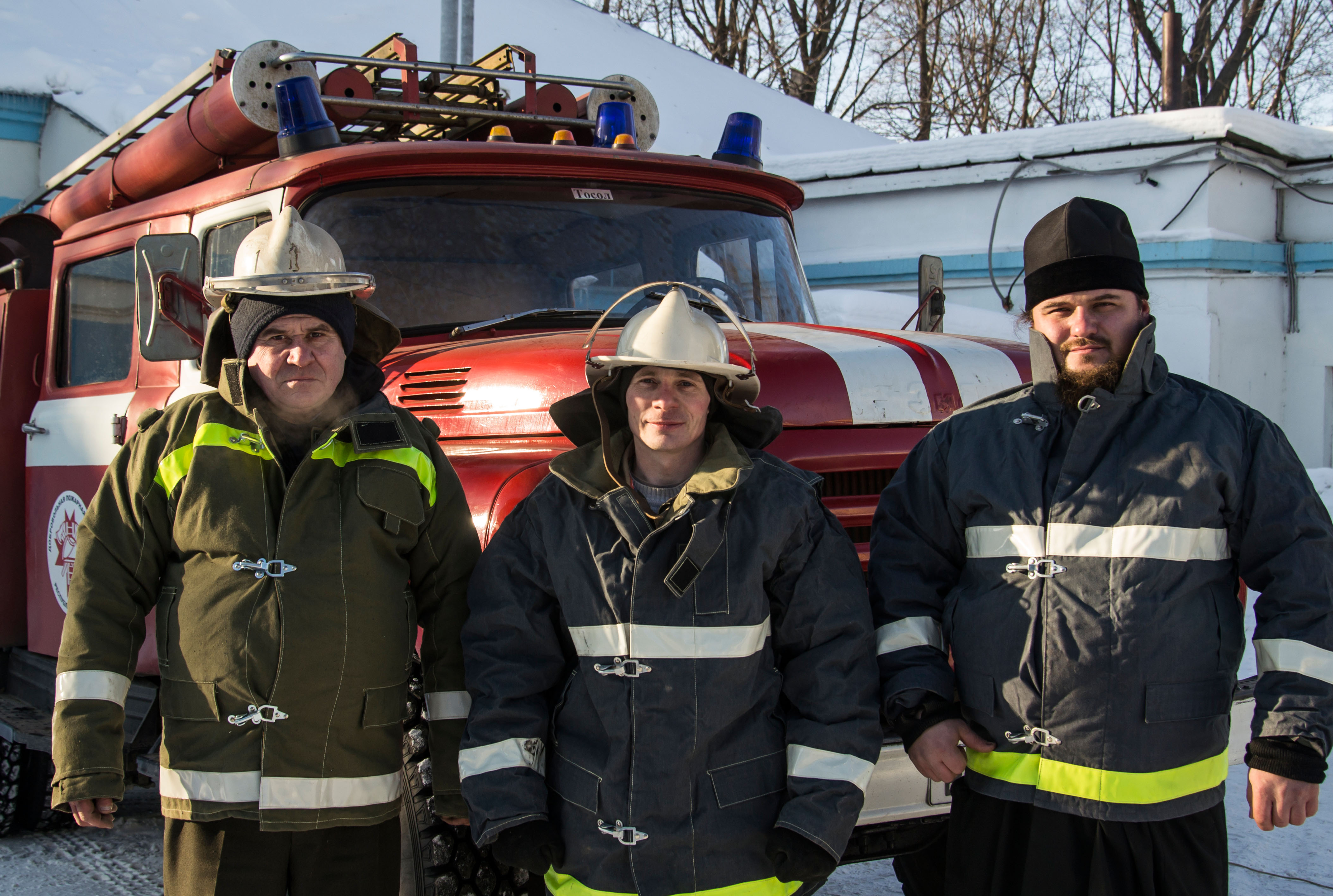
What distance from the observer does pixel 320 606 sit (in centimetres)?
218

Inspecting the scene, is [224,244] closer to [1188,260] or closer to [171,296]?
[171,296]

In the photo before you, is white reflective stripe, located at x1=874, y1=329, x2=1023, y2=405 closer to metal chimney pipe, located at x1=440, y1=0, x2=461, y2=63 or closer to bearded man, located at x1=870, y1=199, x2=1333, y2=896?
bearded man, located at x1=870, y1=199, x2=1333, y2=896

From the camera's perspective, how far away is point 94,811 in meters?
2.13

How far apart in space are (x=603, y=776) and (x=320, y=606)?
2.02 ft

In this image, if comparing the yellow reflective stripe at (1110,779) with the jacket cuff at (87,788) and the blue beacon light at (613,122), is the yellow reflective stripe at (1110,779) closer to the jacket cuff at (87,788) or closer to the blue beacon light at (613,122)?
the jacket cuff at (87,788)

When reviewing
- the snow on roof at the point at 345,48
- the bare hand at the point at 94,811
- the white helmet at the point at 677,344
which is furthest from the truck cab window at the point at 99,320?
the snow on roof at the point at 345,48

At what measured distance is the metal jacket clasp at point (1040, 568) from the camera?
84.1 inches

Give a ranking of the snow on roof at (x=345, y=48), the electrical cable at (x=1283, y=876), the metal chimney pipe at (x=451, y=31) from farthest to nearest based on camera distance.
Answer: the snow on roof at (x=345, y=48) < the metal chimney pipe at (x=451, y=31) < the electrical cable at (x=1283, y=876)

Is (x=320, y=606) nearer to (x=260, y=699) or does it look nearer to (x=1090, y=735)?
(x=260, y=699)

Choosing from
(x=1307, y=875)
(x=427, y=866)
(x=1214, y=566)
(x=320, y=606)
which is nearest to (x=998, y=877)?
(x=1214, y=566)

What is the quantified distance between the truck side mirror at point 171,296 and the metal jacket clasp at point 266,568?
117 centimetres

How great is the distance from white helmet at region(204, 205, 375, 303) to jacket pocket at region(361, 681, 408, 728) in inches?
31.3

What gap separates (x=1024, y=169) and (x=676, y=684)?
1010cm

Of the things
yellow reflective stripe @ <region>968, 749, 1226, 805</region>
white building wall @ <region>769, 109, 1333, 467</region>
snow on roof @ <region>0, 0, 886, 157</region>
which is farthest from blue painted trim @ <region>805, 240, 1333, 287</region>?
yellow reflective stripe @ <region>968, 749, 1226, 805</region>
